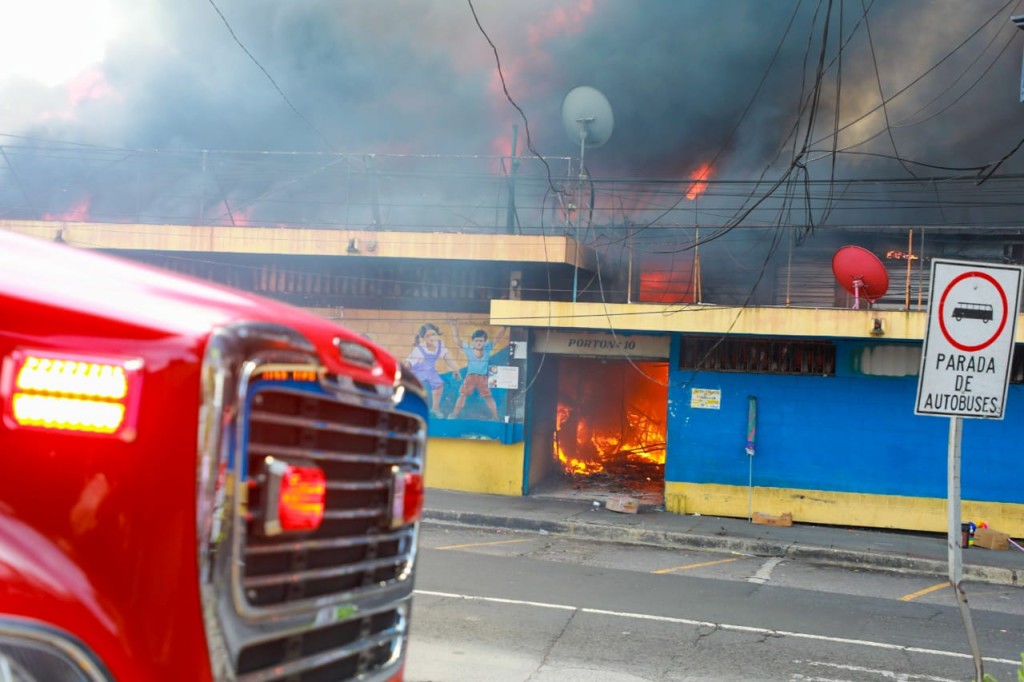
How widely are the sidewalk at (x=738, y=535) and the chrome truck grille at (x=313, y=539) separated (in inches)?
433

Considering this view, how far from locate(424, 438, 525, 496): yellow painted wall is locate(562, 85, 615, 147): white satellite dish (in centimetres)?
597

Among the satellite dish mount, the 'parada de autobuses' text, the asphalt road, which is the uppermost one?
the satellite dish mount

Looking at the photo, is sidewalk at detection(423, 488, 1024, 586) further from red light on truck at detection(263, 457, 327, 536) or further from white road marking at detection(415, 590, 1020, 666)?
red light on truck at detection(263, 457, 327, 536)

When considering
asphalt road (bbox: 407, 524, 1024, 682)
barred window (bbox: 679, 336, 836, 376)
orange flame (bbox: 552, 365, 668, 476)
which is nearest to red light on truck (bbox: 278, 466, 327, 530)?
asphalt road (bbox: 407, 524, 1024, 682)

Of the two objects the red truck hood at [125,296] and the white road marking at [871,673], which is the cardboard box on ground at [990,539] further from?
the red truck hood at [125,296]

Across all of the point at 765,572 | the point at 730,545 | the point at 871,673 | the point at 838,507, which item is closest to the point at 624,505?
the point at 730,545

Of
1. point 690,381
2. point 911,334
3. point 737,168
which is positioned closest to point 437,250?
point 690,381

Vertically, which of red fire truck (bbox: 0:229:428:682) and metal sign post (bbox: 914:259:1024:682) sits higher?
metal sign post (bbox: 914:259:1024:682)

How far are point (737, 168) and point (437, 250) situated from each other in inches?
370

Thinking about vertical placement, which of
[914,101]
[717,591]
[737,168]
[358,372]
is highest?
[914,101]

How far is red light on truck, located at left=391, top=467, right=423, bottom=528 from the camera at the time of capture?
2.11 metres

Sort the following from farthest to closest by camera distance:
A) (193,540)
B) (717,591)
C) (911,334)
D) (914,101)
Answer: (914,101)
(911,334)
(717,591)
(193,540)

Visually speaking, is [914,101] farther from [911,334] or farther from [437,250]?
[437,250]

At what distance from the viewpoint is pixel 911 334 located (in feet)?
43.9
